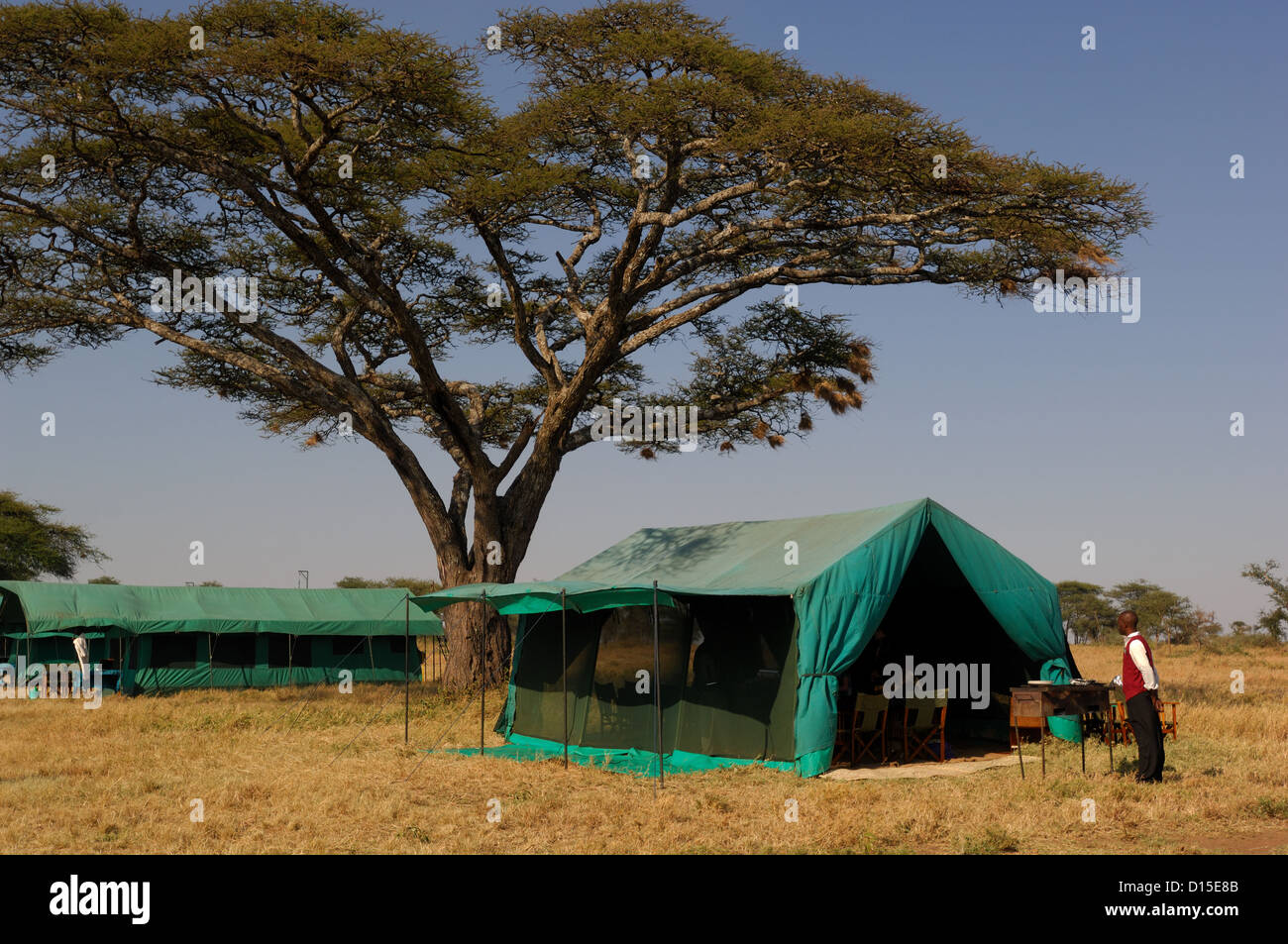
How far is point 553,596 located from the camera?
1206 centimetres

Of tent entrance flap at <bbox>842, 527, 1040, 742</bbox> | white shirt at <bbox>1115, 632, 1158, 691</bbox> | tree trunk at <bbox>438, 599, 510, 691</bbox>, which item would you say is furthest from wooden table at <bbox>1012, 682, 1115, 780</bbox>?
tree trunk at <bbox>438, 599, 510, 691</bbox>

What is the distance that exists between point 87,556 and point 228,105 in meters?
31.8

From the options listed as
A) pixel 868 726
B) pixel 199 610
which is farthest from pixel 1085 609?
pixel 868 726

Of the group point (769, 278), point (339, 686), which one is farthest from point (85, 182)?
point (339, 686)

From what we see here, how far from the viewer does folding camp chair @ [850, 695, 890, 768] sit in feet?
38.7

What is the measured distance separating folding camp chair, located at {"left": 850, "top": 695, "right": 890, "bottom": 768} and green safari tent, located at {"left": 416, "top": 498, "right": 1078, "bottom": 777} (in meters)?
0.45

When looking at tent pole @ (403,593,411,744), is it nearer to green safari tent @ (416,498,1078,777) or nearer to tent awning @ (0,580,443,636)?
green safari tent @ (416,498,1078,777)

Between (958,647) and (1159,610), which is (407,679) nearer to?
(958,647)

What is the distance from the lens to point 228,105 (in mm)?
15656

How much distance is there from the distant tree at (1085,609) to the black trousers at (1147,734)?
44206mm

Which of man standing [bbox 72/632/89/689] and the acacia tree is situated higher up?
the acacia tree

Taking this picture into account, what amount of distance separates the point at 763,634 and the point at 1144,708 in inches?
138
